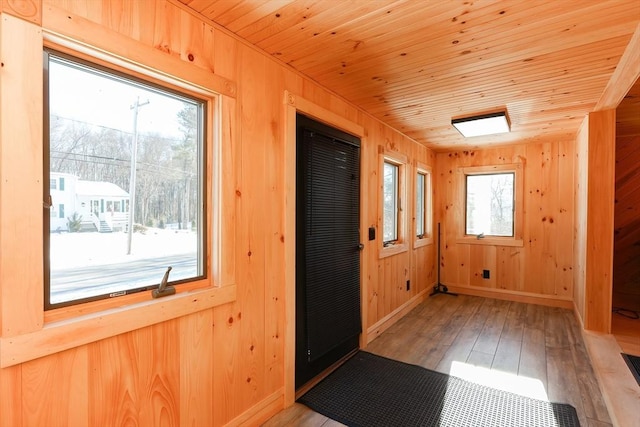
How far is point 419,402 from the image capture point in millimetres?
2242

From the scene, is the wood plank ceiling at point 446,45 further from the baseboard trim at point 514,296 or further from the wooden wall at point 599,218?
the baseboard trim at point 514,296

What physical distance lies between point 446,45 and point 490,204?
364 centimetres

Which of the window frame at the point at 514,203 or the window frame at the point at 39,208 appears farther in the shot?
the window frame at the point at 514,203

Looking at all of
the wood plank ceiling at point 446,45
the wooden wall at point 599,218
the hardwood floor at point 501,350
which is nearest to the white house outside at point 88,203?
the wood plank ceiling at point 446,45

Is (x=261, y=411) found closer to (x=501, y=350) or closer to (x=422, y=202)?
(x=501, y=350)

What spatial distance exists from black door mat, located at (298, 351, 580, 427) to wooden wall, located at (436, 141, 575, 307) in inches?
109

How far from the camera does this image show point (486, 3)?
1543 mm

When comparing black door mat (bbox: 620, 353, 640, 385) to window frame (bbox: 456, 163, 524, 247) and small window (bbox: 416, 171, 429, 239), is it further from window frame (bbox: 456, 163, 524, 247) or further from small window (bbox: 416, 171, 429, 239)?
small window (bbox: 416, 171, 429, 239)

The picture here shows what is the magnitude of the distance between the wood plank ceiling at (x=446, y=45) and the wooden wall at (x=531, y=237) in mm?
1625

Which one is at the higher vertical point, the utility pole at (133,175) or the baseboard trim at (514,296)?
the utility pole at (133,175)

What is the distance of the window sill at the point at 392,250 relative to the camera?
3495 mm

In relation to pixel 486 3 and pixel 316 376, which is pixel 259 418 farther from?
pixel 486 3

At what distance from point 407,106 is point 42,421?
3138 millimetres

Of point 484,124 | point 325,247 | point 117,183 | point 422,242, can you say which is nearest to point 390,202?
point 422,242
